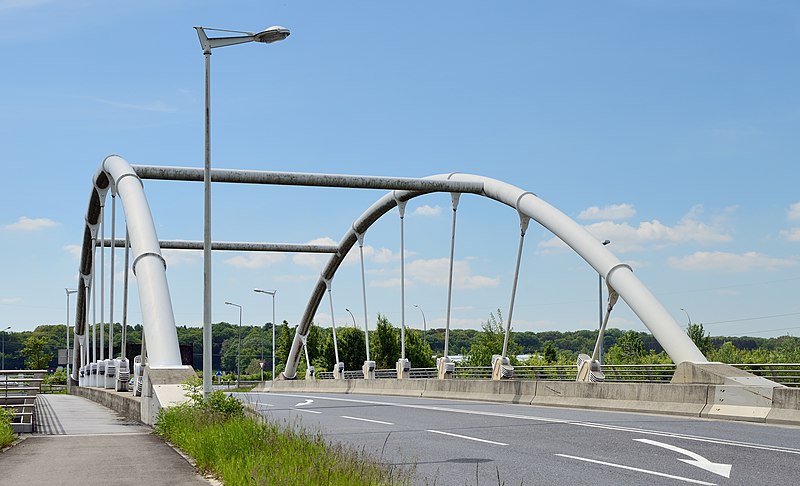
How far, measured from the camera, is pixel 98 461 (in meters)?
12.8

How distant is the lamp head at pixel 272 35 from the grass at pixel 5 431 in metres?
8.62

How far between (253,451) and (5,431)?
739cm

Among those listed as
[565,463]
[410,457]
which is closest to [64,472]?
[410,457]

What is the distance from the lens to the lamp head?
18859 mm

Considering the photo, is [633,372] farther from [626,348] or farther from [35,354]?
[35,354]

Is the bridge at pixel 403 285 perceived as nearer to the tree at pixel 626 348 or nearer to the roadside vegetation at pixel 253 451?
the roadside vegetation at pixel 253 451

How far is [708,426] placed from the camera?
17547 millimetres

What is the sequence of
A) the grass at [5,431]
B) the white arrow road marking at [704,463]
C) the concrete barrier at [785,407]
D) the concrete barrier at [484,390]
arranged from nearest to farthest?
the white arrow road marking at [704,463], the grass at [5,431], the concrete barrier at [785,407], the concrete barrier at [484,390]

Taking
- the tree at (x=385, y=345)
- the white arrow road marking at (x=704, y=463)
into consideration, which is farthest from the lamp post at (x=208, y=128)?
the tree at (x=385, y=345)

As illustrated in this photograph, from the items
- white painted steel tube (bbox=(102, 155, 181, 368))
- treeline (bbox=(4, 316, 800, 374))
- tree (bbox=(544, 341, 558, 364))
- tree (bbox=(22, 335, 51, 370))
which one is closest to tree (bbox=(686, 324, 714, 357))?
treeline (bbox=(4, 316, 800, 374))

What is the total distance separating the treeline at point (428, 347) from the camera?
75938mm

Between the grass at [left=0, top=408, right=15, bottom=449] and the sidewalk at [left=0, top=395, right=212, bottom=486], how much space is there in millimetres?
211

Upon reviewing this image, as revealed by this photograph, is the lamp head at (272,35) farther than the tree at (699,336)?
No

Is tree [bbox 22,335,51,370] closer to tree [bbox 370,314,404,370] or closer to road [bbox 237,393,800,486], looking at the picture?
tree [bbox 370,314,404,370]
